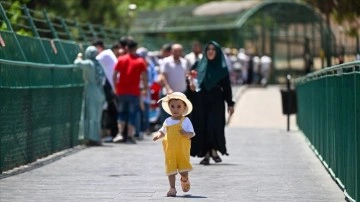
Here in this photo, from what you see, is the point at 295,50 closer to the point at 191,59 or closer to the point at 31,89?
the point at 191,59

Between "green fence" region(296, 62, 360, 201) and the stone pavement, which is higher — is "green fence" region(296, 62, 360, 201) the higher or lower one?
the higher one

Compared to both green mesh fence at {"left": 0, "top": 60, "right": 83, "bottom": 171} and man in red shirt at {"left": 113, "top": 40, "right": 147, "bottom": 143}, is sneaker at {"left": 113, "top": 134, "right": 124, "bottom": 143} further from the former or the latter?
green mesh fence at {"left": 0, "top": 60, "right": 83, "bottom": 171}

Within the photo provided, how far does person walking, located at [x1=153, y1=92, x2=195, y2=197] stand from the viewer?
14.3 m

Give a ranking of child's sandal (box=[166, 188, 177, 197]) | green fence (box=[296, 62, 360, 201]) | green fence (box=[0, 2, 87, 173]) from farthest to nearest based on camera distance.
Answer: green fence (box=[0, 2, 87, 173]) → child's sandal (box=[166, 188, 177, 197]) → green fence (box=[296, 62, 360, 201])

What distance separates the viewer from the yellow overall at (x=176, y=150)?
14.3m

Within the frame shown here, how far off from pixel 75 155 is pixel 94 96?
2533 millimetres

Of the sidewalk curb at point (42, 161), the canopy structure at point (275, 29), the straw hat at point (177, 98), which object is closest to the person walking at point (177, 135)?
the straw hat at point (177, 98)

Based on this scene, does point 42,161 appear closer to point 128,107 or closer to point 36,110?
point 36,110

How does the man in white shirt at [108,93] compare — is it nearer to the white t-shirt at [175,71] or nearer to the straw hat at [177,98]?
the white t-shirt at [175,71]

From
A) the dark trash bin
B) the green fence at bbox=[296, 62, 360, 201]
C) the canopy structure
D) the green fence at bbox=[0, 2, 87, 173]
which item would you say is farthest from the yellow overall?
the canopy structure

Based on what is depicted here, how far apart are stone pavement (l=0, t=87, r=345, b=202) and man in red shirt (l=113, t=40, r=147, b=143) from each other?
609 millimetres

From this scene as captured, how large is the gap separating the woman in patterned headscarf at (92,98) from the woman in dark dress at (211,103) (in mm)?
3989

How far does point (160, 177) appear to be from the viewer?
1648 cm

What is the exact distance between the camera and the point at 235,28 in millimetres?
64188
